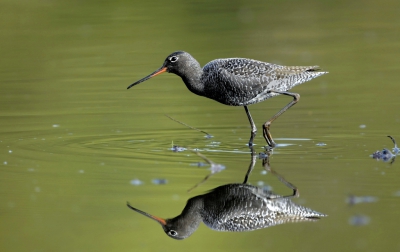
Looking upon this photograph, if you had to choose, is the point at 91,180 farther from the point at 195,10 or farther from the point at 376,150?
the point at 195,10

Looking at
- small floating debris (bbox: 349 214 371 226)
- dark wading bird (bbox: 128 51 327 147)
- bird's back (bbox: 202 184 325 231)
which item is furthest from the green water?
dark wading bird (bbox: 128 51 327 147)

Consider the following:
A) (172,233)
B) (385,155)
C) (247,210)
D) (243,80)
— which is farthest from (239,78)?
(172,233)

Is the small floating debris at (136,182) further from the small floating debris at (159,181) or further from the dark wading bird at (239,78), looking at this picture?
the dark wading bird at (239,78)

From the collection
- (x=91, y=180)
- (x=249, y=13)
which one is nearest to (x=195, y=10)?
(x=249, y=13)

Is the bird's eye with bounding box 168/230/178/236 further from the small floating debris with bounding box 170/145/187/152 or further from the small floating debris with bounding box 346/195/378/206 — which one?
the small floating debris with bounding box 170/145/187/152

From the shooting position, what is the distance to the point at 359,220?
6.21 m

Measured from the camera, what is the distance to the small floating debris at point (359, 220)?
20.2ft

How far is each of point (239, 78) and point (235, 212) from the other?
327 cm

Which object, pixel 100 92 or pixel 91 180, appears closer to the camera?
pixel 91 180

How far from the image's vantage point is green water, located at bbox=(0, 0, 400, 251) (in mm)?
6398

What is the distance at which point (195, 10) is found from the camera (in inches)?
869

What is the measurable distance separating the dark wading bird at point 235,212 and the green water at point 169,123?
107mm

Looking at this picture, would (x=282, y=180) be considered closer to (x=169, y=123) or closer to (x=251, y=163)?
(x=251, y=163)

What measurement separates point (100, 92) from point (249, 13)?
8.92 metres
